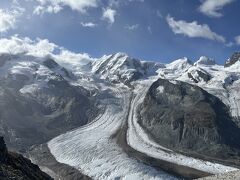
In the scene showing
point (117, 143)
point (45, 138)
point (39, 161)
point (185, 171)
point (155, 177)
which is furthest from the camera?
point (45, 138)

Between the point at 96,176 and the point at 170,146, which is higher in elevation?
the point at 170,146

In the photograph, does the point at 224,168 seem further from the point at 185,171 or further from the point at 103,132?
the point at 103,132

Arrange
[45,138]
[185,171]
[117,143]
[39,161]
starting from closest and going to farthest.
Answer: [185,171] → [39,161] → [117,143] → [45,138]

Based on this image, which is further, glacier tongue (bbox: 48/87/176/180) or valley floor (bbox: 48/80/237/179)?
valley floor (bbox: 48/80/237/179)

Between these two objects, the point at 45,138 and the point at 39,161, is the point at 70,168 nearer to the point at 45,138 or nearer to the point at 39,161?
the point at 39,161

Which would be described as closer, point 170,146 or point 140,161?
point 140,161

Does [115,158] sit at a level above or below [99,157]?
above

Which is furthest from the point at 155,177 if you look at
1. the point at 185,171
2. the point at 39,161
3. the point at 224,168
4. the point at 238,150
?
the point at 238,150

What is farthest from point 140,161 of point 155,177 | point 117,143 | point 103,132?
point 103,132

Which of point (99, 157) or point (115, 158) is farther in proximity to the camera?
point (99, 157)

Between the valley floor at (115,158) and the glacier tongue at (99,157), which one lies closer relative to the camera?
the glacier tongue at (99,157)
